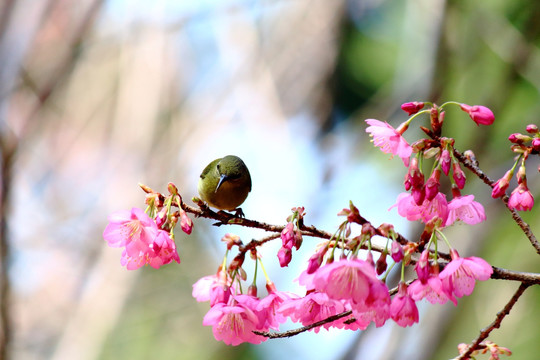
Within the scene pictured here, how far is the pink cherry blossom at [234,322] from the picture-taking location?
1516mm

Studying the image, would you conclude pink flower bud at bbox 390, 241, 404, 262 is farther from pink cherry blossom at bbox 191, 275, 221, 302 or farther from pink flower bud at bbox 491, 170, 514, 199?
pink cherry blossom at bbox 191, 275, 221, 302

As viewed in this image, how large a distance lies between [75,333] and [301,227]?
11.6 feet

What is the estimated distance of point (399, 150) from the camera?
1.48 m

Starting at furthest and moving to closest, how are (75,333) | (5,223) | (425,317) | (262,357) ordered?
(262,357), (75,333), (425,317), (5,223)

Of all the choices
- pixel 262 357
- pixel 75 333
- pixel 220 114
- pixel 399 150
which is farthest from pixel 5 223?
pixel 262 357

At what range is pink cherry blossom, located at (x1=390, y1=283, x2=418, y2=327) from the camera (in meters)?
1.36

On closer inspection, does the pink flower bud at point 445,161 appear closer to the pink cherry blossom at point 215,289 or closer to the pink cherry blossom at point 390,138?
the pink cherry blossom at point 390,138

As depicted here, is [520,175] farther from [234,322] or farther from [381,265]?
[234,322]

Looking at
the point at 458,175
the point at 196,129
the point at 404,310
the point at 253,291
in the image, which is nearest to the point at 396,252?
the point at 404,310

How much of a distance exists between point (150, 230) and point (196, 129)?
12.9 feet

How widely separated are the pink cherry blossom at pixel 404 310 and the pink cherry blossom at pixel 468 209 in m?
0.24

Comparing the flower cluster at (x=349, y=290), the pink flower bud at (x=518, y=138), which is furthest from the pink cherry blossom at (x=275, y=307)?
the pink flower bud at (x=518, y=138)

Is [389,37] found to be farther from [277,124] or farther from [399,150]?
[399,150]

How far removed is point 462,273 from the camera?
4.63 ft
